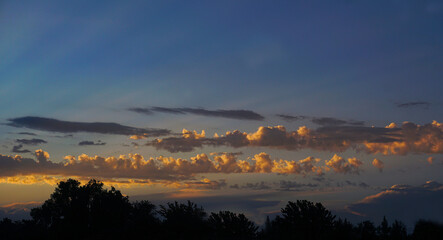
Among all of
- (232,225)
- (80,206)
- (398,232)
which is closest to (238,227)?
(232,225)

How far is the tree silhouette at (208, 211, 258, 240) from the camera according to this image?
70.1 m

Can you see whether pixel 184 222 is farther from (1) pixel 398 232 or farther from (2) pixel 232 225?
(1) pixel 398 232

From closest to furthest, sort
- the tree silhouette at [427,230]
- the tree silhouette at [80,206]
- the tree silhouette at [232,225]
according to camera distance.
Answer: the tree silhouette at [427,230] < the tree silhouette at [232,225] < the tree silhouette at [80,206]

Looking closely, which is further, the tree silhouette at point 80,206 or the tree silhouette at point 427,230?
the tree silhouette at point 80,206

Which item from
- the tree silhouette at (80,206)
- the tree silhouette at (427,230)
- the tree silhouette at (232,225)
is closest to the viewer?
the tree silhouette at (427,230)

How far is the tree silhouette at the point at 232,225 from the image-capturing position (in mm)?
70062

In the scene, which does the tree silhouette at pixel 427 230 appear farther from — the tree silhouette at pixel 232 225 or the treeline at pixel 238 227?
the tree silhouette at pixel 232 225

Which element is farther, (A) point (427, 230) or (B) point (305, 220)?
(B) point (305, 220)

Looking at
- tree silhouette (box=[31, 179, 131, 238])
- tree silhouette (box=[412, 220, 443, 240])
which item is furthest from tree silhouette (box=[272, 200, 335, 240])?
tree silhouette (box=[31, 179, 131, 238])

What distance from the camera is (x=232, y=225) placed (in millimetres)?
71625

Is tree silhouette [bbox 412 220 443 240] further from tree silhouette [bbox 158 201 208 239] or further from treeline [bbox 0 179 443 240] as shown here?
tree silhouette [bbox 158 201 208 239]

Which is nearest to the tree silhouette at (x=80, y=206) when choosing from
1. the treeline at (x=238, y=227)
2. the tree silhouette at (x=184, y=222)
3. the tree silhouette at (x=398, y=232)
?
the treeline at (x=238, y=227)

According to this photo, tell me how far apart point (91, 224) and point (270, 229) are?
218 ft

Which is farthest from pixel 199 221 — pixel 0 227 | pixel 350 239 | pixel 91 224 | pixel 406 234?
pixel 0 227
